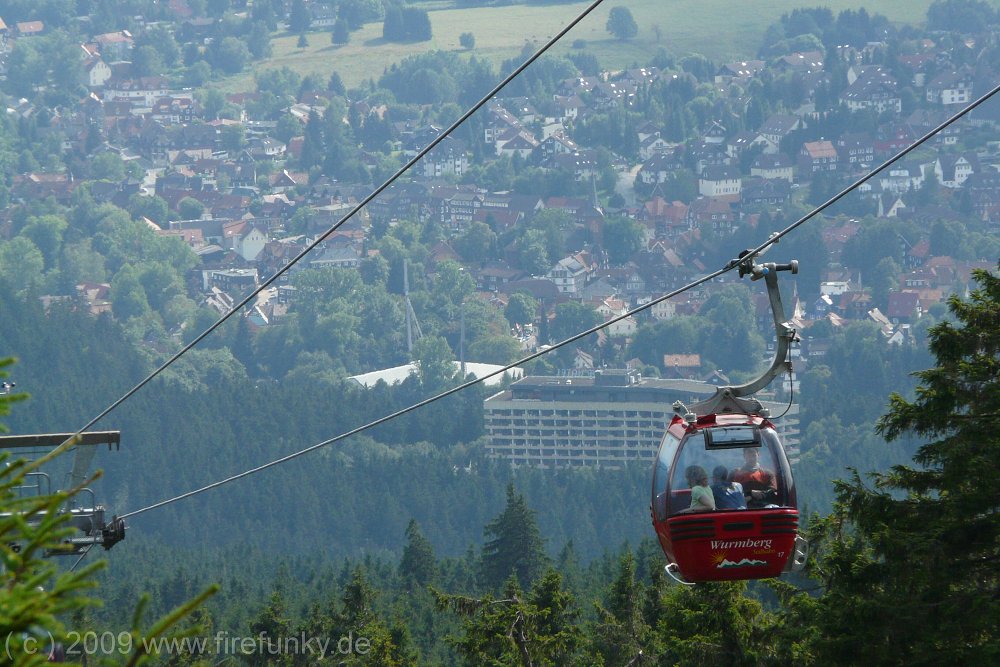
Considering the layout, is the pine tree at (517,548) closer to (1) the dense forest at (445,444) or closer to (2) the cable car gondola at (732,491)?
(1) the dense forest at (445,444)

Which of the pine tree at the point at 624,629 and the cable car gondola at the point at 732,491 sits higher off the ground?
the cable car gondola at the point at 732,491

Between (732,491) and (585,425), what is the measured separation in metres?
116

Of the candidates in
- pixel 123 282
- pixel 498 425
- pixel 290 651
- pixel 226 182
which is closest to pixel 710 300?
pixel 498 425

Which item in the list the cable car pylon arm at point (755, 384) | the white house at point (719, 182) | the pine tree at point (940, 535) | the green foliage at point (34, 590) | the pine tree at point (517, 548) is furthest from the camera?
the white house at point (719, 182)

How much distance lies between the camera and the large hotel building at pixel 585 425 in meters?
124

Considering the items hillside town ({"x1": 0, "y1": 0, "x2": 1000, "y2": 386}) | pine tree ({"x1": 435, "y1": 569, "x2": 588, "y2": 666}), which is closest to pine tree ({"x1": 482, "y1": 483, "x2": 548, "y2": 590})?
pine tree ({"x1": 435, "y1": 569, "x2": 588, "y2": 666})

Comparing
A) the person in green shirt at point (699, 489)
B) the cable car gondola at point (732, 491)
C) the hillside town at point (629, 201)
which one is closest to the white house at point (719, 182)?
the hillside town at point (629, 201)

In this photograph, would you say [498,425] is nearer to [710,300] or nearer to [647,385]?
[647,385]

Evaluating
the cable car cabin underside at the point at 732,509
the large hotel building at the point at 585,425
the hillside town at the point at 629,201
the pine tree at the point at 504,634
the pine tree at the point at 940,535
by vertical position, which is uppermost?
the cable car cabin underside at the point at 732,509

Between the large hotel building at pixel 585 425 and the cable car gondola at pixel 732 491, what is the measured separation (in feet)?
368

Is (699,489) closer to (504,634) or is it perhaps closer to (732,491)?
(732,491)

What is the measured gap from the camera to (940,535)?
13.3 m

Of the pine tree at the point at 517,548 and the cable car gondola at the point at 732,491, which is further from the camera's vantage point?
the pine tree at the point at 517,548

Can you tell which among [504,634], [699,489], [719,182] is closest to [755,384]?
[699,489]
